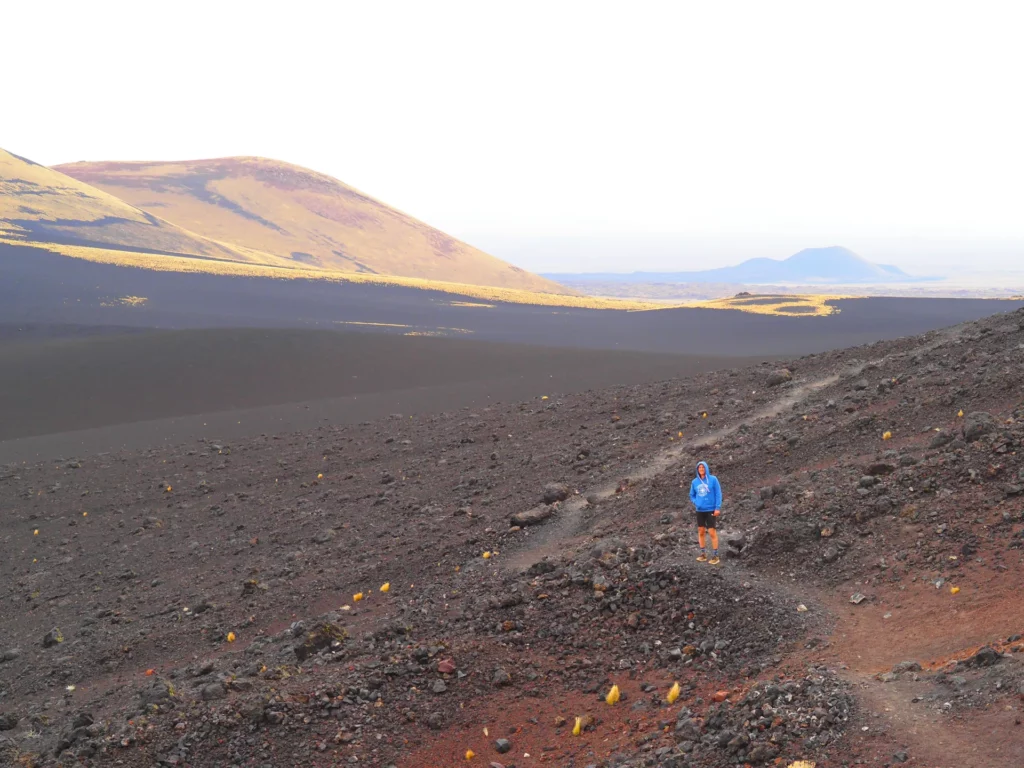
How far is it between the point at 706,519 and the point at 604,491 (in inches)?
167

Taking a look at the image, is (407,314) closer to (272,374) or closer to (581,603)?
(272,374)

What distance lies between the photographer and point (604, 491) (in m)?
13.4

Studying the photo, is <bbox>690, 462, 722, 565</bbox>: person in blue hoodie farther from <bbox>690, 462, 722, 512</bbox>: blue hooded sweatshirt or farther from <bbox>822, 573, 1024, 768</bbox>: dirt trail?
<bbox>822, 573, 1024, 768</bbox>: dirt trail

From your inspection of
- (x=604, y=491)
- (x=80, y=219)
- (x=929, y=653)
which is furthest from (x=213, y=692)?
(x=80, y=219)

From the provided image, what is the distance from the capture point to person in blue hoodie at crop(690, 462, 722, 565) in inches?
358

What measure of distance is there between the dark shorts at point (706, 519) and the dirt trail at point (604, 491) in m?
2.37

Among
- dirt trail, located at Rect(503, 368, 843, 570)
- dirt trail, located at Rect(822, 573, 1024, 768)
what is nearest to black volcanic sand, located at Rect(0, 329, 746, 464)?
dirt trail, located at Rect(503, 368, 843, 570)

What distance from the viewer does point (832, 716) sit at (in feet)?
18.2

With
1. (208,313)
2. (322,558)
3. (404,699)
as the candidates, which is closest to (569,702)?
(404,699)

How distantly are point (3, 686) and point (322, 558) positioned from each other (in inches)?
176

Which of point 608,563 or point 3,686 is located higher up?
point 608,563

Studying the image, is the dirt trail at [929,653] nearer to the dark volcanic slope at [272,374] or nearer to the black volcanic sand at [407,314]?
the dark volcanic slope at [272,374]

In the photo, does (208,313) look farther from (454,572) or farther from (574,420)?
(454,572)

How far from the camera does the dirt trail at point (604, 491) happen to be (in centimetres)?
1119
